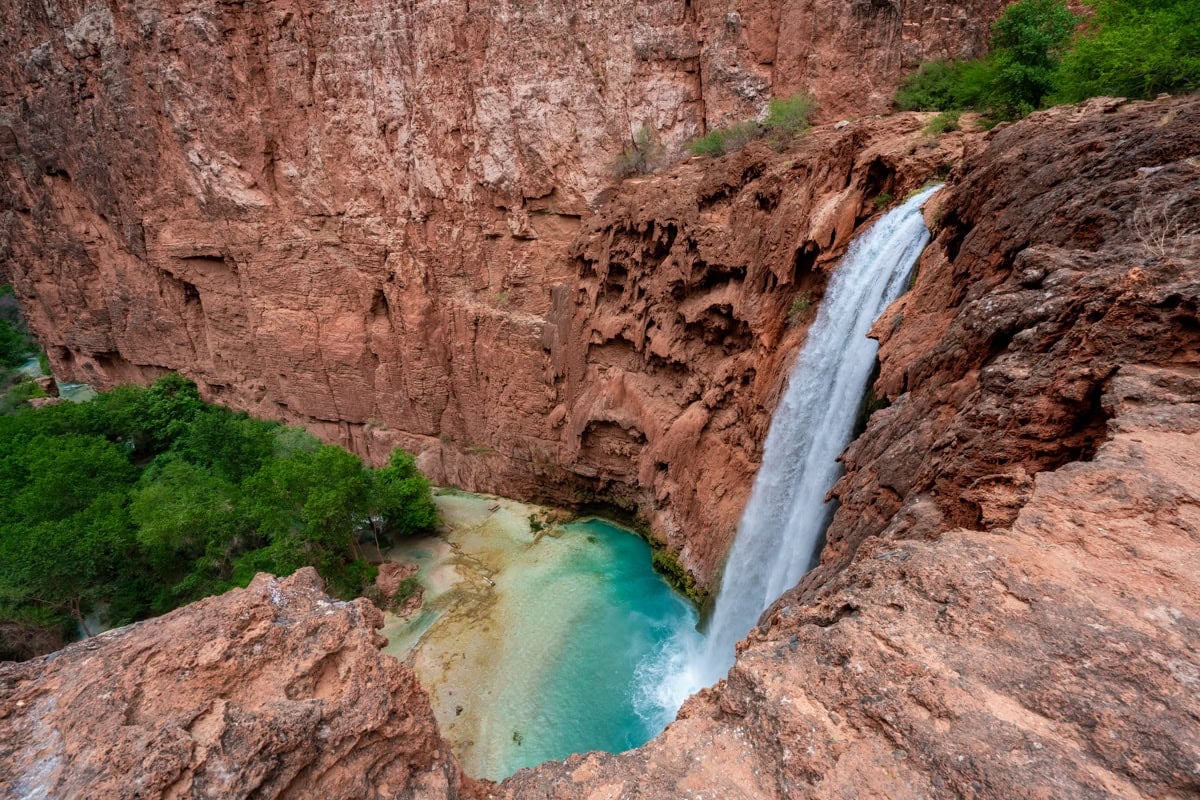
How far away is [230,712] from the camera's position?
135 inches

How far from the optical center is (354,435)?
21453mm

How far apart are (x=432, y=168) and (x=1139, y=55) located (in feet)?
56.8

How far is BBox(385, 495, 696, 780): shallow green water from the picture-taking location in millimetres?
10625

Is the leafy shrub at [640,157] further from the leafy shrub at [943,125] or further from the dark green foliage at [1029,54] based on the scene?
the dark green foliage at [1029,54]

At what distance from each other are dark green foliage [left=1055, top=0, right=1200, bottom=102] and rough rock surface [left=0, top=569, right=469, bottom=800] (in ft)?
43.1

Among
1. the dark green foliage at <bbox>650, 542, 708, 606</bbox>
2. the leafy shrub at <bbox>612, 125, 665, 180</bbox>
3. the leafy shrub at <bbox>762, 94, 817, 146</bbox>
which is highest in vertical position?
the leafy shrub at <bbox>762, 94, 817, 146</bbox>

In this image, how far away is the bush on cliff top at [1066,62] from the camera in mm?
8242

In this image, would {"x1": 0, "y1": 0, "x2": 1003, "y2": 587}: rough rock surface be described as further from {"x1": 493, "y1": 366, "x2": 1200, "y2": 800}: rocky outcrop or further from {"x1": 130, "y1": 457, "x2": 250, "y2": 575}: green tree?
{"x1": 493, "y1": 366, "x2": 1200, "y2": 800}: rocky outcrop

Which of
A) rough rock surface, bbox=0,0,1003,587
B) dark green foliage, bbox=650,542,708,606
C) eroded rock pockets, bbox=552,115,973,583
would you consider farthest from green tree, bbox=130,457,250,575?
dark green foliage, bbox=650,542,708,606

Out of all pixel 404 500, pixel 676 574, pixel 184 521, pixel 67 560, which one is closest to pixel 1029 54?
pixel 676 574

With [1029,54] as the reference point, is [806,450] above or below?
below

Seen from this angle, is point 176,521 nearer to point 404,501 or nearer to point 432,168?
point 404,501

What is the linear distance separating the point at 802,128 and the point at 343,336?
1716 centimetres

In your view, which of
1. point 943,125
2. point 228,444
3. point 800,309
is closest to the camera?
point 943,125
